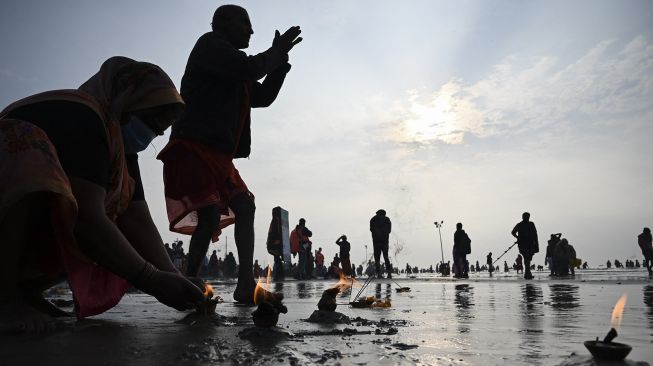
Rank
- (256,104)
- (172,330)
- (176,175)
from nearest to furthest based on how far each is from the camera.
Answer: (172,330), (176,175), (256,104)

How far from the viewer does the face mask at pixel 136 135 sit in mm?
2529

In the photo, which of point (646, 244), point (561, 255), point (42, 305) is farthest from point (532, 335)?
point (646, 244)

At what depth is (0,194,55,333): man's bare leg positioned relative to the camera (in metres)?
1.79

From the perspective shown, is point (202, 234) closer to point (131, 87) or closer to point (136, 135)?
point (136, 135)

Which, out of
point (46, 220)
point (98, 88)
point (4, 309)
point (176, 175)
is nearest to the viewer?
point (4, 309)

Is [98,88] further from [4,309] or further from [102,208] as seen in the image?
[4,309]

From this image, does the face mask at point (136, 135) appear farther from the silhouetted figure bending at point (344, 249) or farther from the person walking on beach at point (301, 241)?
the silhouetted figure bending at point (344, 249)

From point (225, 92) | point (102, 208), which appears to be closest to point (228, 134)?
point (225, 92)

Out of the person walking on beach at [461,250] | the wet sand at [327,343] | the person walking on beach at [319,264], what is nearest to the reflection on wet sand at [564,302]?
the wet sand at [327,343]

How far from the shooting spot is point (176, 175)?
3.60m

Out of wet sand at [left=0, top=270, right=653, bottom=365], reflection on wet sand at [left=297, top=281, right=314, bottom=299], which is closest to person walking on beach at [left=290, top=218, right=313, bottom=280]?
reflection on wet sand at [left=297, top=281, right=314, bottom=299]

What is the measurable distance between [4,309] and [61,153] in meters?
0.66

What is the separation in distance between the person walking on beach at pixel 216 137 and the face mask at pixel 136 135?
0.83 m

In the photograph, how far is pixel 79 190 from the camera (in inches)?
80.7
